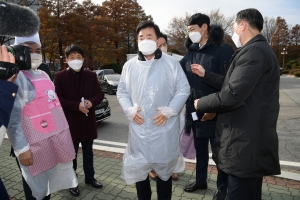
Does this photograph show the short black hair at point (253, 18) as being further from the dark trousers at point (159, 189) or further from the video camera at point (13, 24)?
the dark trousers at point (159, 189)

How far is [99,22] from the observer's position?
27938 mm

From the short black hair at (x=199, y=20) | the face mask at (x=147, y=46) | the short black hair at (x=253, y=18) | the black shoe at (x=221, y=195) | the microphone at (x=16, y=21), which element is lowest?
the black shoe at (x=221, y=195)

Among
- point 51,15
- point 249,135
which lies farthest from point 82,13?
point 249,135

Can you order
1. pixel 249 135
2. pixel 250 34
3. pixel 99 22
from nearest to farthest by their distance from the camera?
pixel 249 135 < pixel 250 34 < pixel 99 22

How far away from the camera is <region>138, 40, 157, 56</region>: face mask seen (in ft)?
7.94

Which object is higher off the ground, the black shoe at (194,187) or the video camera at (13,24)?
the video camera at (13,24)

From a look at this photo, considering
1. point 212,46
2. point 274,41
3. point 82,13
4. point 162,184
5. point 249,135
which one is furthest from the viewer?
point 274,41

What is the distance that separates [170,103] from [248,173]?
971 mm

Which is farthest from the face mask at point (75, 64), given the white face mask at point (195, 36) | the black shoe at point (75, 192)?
the black shoe at point (75, 192)

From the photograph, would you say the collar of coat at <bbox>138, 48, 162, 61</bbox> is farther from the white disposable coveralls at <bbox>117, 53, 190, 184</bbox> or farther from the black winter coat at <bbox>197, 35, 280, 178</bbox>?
the black winter coat at <bbox>197, 35, 280, 178</bbox>

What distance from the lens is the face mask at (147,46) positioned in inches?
95.3

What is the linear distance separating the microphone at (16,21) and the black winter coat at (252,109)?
4.75 feet

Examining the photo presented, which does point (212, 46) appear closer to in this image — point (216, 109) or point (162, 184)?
point (216, 109)

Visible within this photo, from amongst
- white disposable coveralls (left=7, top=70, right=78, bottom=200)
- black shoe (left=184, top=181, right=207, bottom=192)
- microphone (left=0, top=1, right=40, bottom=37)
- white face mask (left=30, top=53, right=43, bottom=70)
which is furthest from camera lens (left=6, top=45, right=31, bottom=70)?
black shoe (left=184, top=181, right=207, bottom=192)
